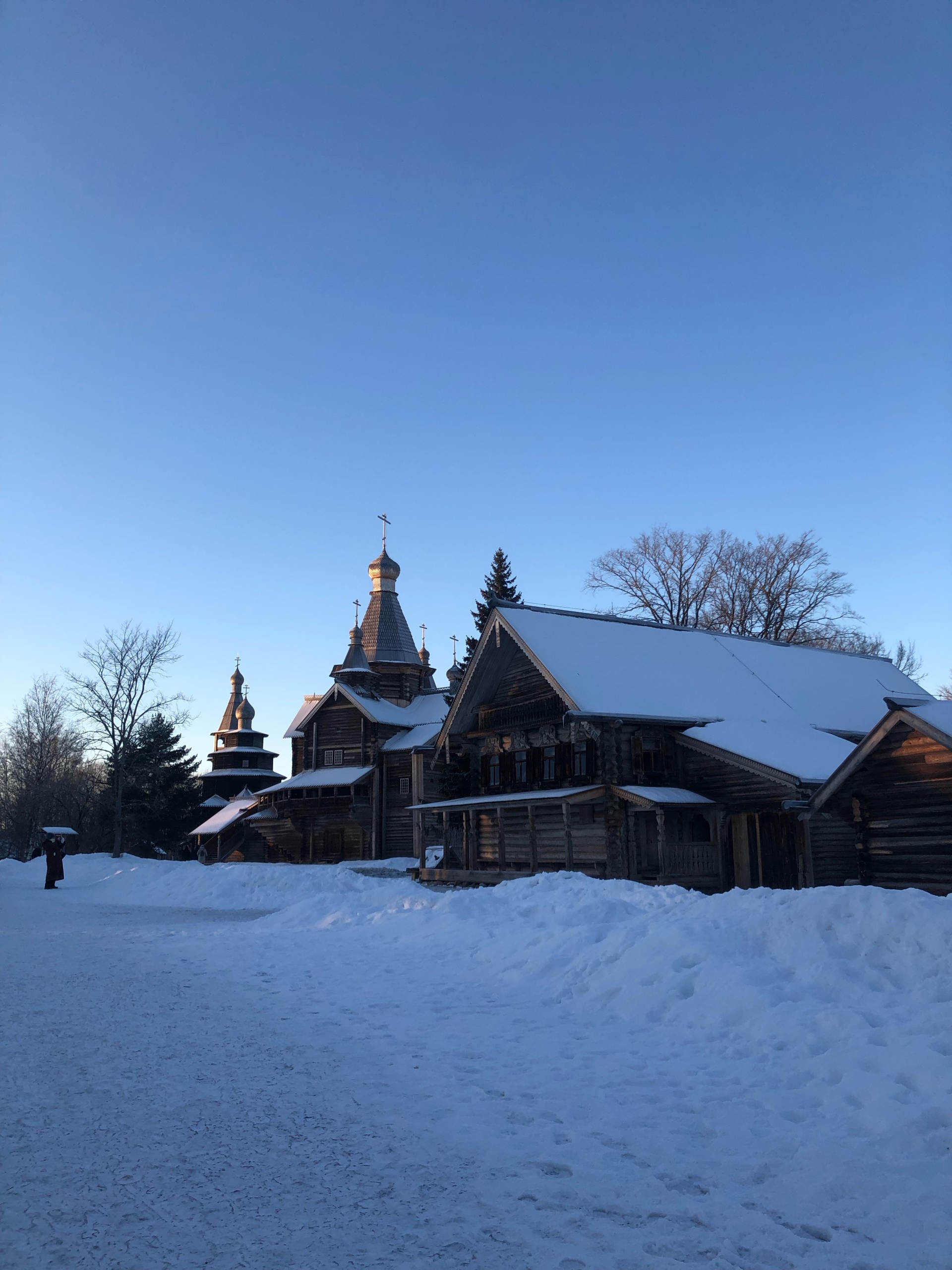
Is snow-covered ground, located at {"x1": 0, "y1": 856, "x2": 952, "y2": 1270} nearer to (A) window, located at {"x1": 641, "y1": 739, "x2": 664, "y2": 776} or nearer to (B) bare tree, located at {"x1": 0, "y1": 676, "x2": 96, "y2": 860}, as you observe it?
(A) window, located at {"x1": 641, "y1": 739, "x2": 664, "y2": 776}

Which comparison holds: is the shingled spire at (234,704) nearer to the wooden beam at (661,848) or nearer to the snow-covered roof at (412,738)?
the snow-covered roof at (412,738)

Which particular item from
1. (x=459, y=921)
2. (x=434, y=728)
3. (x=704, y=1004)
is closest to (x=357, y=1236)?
(x=704, y=1004)

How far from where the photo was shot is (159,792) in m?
58.4

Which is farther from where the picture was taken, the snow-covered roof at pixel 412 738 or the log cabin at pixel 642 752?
the snow-covered roof at pixel 412 738

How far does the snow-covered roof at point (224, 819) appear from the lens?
55.0 metres

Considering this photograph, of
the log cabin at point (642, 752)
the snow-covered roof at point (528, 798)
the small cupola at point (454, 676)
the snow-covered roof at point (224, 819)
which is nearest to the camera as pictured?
the log cabin at point (642, 752)

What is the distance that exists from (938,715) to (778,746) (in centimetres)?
1014

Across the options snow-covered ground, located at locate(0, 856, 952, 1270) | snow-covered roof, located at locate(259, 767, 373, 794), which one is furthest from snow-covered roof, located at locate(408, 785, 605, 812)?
snow-covered roof, located at locate(259, 767, 373, 794)

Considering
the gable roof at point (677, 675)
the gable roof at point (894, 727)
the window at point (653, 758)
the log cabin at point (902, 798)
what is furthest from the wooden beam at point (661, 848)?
the gable roof at point (894, 727)

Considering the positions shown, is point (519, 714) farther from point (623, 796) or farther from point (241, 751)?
point (241, 751)

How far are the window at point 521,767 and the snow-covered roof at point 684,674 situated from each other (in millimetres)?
2651

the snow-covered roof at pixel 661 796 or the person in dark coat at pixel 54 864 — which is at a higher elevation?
the snow-covered roof at pixel 661 796

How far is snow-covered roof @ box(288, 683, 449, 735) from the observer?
155ft

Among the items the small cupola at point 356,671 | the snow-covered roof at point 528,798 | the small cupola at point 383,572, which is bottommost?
the snow-covered roof at point 528,798
